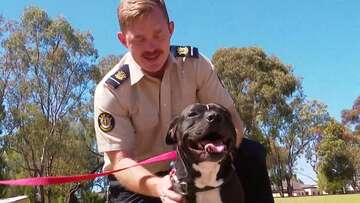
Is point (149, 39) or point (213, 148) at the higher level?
point (149, 39)

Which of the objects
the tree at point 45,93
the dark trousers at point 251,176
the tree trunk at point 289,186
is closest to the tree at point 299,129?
the tree trunk at point 289,186

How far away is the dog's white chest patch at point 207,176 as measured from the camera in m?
3.67

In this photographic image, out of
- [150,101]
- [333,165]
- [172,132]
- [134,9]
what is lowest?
[172,132]

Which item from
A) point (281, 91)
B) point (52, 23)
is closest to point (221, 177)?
point (52, 23)

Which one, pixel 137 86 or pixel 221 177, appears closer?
pixel 221 177

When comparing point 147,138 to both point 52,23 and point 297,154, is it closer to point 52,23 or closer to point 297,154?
point 52,23

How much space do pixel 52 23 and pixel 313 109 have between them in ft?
77.4

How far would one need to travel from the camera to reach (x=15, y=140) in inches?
1405

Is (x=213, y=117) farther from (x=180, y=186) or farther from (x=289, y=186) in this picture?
(x=289, y=186)

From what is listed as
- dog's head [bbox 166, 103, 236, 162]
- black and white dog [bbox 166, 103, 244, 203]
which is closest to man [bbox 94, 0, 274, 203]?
black and white dog [bbox 166, 103, 244, 203]

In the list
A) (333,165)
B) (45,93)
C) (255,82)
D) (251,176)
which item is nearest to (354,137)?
(333,165)

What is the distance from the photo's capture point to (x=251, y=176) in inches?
185

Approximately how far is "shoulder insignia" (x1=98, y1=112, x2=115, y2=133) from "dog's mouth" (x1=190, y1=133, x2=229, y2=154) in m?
0.97

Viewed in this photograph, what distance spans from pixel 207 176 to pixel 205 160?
18cm
